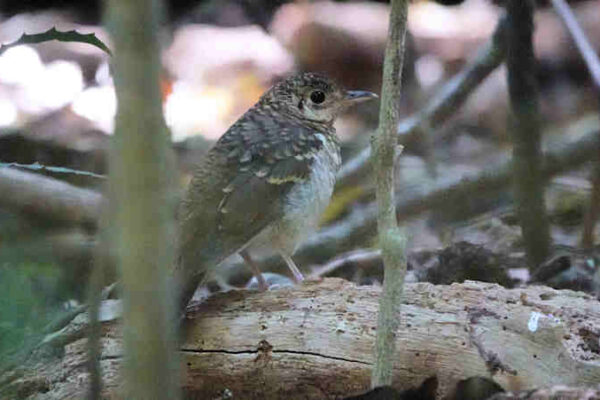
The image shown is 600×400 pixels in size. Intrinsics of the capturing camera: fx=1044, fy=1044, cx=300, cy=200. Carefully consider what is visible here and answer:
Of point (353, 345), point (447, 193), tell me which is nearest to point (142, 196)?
point (353, 345)

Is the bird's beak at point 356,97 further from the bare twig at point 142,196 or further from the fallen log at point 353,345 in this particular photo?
the bare twig at point 142,196

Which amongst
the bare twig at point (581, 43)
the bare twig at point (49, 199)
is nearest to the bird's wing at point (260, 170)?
the bare twig at point (581, 43)

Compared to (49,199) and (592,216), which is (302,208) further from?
(49,199)

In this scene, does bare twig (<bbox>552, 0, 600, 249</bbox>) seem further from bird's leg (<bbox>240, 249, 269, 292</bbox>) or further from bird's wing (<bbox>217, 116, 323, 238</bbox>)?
bird's leg (<bbox>240, 249, 269, 292</bbox>)

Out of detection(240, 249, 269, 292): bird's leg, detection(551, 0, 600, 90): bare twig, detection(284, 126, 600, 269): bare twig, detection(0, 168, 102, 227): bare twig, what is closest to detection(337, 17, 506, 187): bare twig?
detection(284, 126, 600, 269): bare twig

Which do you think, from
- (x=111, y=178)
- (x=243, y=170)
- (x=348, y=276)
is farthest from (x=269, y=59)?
(x=111, y=178)

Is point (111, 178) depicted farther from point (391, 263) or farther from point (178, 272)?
point (178, 272)
